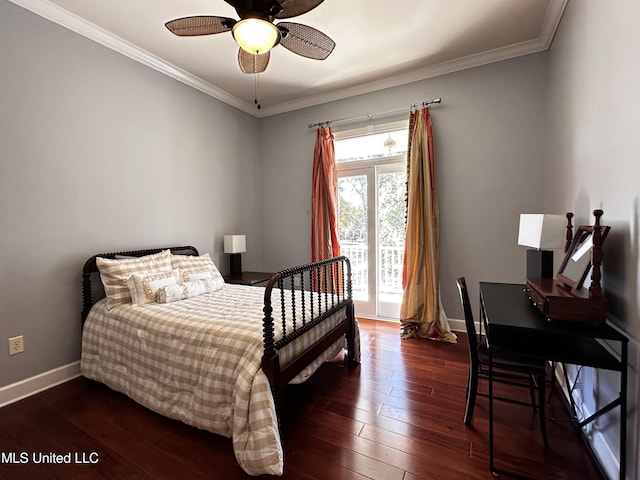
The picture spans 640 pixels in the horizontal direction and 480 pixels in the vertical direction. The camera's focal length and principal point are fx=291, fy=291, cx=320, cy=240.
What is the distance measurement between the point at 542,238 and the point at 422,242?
1.49 metres

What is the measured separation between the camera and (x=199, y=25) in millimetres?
1840

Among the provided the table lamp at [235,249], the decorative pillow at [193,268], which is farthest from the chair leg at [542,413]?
the table lamp at [235,249]

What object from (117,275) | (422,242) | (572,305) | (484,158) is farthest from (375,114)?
(117,275)

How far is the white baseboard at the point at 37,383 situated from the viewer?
6.86 ft

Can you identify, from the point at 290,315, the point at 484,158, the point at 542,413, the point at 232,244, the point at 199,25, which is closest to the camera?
the point at 542,413

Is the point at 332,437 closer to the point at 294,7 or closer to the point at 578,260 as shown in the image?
the point at 578,260

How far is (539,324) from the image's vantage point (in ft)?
4.69

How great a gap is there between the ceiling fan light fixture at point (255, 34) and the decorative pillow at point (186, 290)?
74.3 inches

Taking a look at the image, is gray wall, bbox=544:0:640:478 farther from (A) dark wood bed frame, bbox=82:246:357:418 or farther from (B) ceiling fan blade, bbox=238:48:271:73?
(B) ceiling fan blade, bbox=238:48:271:73

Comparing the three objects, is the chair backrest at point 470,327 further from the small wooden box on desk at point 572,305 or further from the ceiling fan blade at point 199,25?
the ceiling fan blade at point 199,25

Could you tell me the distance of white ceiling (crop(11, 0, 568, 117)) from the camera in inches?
91.7

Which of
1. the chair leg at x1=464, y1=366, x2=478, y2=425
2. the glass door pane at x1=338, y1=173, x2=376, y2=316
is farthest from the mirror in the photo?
the glass door pane at x1=338, y1=173, x2=376, y2=316

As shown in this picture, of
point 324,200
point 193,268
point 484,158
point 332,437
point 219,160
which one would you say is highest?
point 219,160

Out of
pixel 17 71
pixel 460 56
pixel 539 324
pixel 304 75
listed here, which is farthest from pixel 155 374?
pixel 460 56
